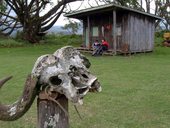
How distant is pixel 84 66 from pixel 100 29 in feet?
72.5

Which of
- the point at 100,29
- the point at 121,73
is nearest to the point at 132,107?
the point at 121,73

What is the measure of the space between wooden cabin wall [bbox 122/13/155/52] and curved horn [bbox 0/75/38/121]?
2050cm

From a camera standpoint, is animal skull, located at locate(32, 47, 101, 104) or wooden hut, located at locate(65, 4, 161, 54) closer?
animal skull, located at locate(32, 47, 101, 104)

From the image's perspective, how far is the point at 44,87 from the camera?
2180mm

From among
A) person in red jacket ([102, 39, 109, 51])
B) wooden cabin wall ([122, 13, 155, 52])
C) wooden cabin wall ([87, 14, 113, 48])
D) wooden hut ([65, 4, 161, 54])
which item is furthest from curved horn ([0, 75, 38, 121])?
wooden cabin wall ([87, 14, 113, 48])

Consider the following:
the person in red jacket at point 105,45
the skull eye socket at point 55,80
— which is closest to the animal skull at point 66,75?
the skull eye socket at point 55,80

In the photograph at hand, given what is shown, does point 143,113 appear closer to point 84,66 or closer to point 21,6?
point 84,66

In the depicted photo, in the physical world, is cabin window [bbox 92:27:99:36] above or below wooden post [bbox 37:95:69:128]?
above

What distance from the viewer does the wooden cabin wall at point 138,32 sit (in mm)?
22641

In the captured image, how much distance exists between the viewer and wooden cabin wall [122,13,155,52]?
2264cm

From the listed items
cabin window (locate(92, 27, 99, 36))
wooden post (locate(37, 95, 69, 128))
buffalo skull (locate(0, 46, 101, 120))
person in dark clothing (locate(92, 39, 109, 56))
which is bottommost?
person in dark clothing (locate(92, 39, 109, 56))

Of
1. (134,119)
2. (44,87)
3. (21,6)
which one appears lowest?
(134,119)

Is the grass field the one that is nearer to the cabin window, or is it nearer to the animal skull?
the animal skull

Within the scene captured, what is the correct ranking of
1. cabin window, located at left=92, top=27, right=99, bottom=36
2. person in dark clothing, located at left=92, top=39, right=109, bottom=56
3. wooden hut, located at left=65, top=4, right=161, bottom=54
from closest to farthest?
person in dark clothing, located at left=92, top=39, right=109, bottom=56 → wooden hut, located at left=65, top=4, right=161, bottom=54 → cabin window, located at left=92, top=27, right=99, bottom=36
